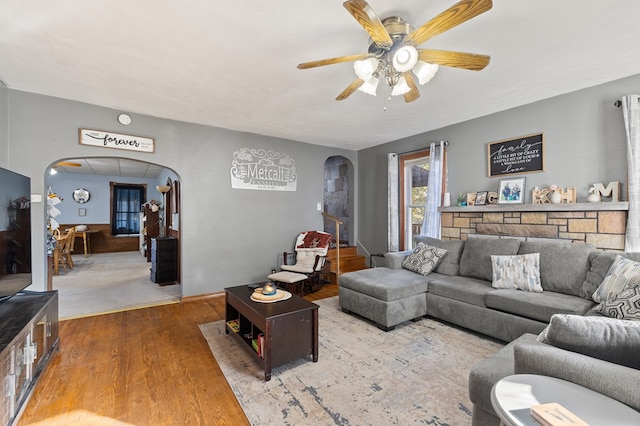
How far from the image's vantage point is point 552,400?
37.8 inches

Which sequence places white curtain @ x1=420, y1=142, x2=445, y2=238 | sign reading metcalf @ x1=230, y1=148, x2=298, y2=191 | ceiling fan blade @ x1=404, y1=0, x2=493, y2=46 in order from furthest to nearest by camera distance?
sign reading metcalf @ x1=230, y1=148, x2=298, y2=191, white curtain @ x1=420, y1=142, x2=445, y2=238, ceiling fan blade @ x1=404, y1=0, x2=493, y2=46

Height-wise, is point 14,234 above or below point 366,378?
above

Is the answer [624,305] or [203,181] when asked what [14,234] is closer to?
[203,181]

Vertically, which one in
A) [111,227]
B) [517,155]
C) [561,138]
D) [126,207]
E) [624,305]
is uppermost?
[561,138]

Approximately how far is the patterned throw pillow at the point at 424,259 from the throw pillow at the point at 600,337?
91.9 inches

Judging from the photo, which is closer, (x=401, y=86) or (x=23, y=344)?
(x=23, y=344)

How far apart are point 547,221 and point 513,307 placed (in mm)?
1329

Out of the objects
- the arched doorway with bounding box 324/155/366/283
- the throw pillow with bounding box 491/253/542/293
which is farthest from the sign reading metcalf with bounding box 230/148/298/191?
the throw pillow with bounding box 491/253/542/293

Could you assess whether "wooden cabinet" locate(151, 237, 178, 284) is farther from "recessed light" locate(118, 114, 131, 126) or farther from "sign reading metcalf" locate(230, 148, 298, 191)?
"recessed light" locate(118, 114, 131, 126)

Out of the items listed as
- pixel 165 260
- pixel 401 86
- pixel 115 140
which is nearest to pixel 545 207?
pixel 401 86

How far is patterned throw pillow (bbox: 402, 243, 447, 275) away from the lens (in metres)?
3.60

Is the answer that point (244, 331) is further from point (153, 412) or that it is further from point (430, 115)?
point (430, 115)

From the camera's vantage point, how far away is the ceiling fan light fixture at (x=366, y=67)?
1.96 metres

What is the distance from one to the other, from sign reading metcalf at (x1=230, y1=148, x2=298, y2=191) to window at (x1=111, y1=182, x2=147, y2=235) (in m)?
7.00
